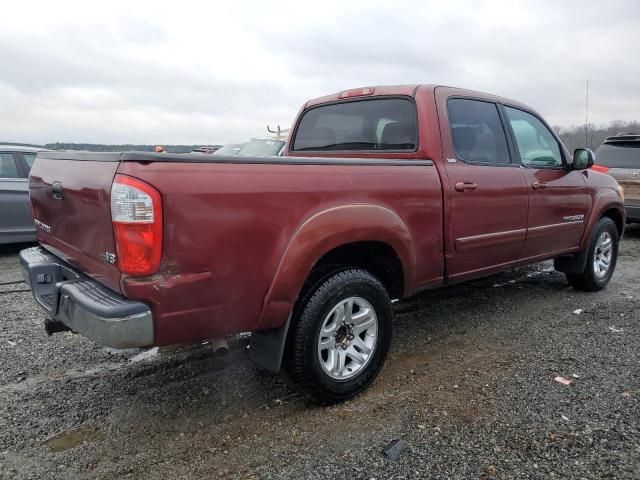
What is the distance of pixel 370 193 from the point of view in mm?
3107

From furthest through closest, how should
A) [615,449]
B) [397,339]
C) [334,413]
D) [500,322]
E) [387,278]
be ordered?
[500,322] → [397,339] → [387,278] → [334,413] → [615,449]

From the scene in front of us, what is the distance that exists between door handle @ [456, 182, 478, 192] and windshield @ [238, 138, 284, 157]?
7.91 meters

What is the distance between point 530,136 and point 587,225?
121cm

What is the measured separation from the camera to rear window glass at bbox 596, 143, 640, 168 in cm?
909

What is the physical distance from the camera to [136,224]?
2301 millimetres

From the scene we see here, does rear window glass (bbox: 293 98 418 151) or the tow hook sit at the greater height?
rear window glass (bbox: 293 98 418 151)

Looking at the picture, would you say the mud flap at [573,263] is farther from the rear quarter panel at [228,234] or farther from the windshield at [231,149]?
the windshield at [231,149]

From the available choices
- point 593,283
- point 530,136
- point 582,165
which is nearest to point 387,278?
point 530,136

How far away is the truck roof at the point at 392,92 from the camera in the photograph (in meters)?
3.87

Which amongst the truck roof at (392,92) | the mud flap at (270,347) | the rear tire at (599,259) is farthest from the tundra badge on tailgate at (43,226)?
the rear tire at (599,259)

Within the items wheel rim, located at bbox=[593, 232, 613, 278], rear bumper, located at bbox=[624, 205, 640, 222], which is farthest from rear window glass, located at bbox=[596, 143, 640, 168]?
wheel rim, located at bbox=[593, 232, 613, 278]

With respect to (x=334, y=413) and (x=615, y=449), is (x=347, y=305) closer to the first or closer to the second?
(x=334, y=413)

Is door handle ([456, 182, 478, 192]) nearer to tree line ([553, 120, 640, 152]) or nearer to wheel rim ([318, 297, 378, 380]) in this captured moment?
wheel rim ([318, 297, 378, 380])

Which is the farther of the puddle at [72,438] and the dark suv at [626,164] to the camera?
the dark suv at [626,164]
